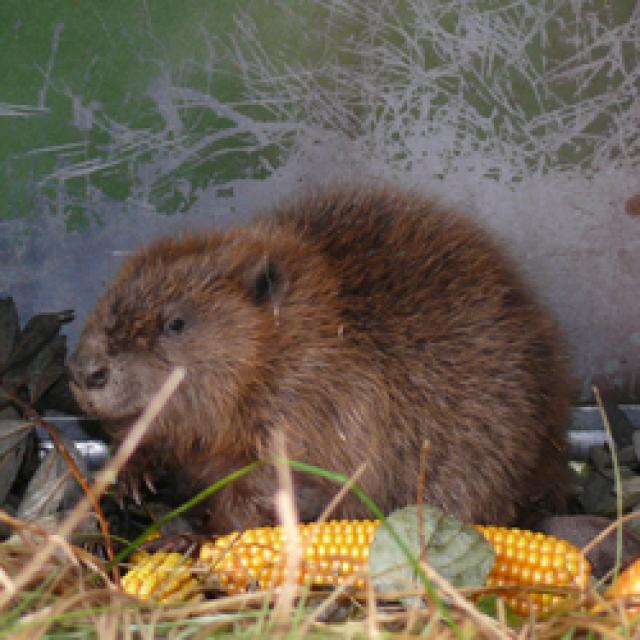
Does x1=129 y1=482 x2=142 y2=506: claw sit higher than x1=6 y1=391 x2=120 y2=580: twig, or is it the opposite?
x1=6 y1=391 x2=120 y2=580: twig

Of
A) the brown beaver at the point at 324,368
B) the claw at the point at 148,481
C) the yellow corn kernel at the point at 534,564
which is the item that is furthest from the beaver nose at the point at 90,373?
the yellow corn kernel at the point at 534,564

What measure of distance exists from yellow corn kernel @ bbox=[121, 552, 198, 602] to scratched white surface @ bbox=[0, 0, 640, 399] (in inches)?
42.9

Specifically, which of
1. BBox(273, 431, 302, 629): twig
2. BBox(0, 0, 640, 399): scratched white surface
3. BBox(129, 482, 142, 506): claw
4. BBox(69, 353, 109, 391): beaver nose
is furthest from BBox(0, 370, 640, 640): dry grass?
BBox(0, 0, 640, 399): scratched white surface

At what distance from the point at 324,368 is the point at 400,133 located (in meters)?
0.92

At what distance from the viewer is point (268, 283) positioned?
105 inches

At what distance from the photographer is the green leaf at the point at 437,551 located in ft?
7.00

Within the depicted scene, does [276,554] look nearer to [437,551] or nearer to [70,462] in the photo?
[437,551]

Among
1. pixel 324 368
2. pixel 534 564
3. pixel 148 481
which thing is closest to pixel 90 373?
pixel 148 481

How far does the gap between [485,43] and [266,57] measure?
654mm

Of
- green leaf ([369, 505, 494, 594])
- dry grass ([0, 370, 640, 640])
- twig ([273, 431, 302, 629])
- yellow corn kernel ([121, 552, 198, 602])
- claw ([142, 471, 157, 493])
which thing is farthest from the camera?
claw ([142, 471, 157, 493])

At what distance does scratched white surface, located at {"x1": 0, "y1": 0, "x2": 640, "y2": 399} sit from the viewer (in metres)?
3.11

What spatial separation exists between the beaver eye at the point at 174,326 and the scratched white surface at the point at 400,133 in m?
0.69

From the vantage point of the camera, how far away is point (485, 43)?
3.12 metres

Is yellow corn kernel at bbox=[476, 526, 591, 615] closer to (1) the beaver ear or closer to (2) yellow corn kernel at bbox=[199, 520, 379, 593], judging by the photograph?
(2) yellow corn kernel at bbox=[199, 520, 379, 593]
